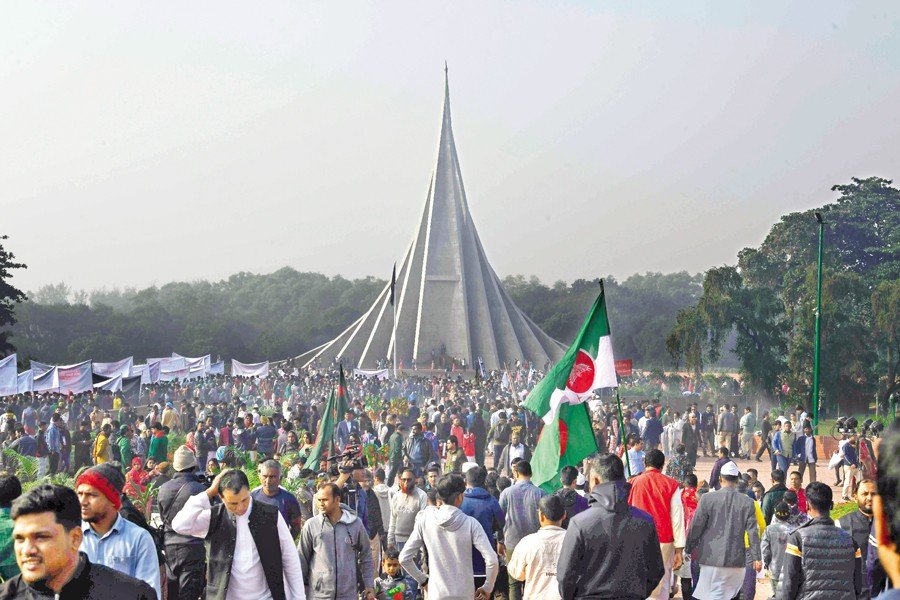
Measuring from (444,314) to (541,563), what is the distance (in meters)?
42.2

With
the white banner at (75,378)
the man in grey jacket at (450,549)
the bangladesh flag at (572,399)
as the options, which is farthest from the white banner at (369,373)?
the man in grey jacket at (450,549)

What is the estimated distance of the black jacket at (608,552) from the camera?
4215 millimetres

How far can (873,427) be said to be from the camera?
16578 millimetres

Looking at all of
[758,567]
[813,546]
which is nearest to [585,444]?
[758,567]

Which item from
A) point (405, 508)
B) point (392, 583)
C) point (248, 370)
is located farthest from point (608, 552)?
point (248, 370)

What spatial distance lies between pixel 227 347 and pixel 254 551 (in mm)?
42934

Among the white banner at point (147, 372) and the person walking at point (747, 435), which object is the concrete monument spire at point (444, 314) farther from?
the person walking at point (747, 435)

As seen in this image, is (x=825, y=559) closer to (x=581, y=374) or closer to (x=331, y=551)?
(x=331, y=551)

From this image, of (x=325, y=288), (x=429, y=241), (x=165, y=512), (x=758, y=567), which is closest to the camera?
(x=165, y=512)

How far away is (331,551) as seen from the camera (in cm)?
498

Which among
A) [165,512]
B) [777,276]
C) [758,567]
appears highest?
[777,276]

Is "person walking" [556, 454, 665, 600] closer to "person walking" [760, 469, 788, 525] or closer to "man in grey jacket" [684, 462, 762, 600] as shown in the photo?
"man in grey jacket" [684, 462, 762, 600]

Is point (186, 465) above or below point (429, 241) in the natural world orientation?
below

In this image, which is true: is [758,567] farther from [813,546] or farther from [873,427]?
[873,427]
